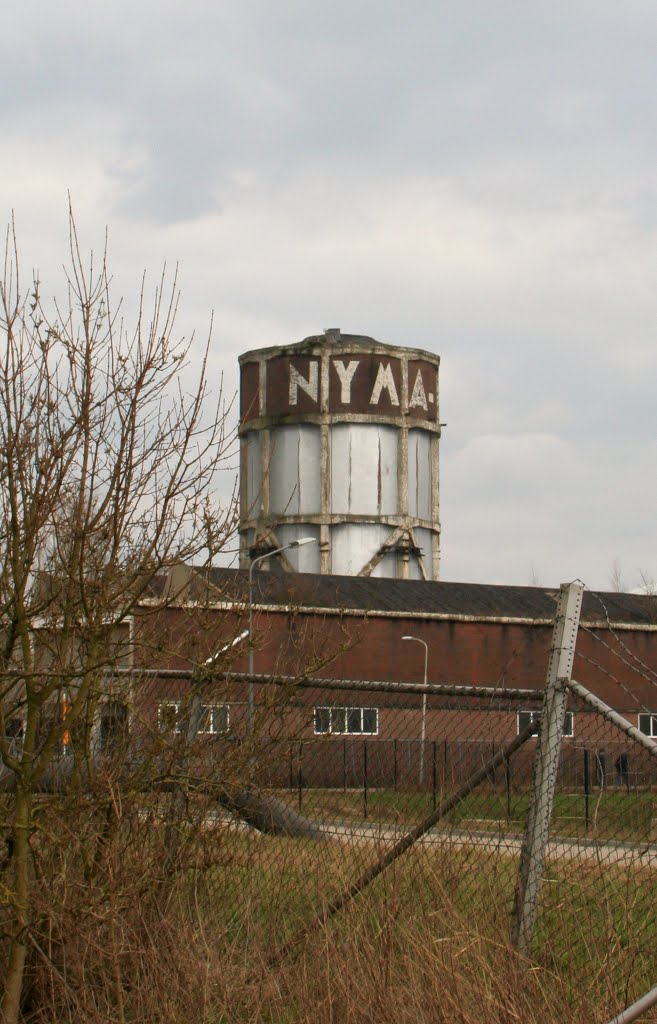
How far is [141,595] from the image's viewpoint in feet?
21.4

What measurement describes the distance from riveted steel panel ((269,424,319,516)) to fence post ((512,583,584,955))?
46893 millimetres

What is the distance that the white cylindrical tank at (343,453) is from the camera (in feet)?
175

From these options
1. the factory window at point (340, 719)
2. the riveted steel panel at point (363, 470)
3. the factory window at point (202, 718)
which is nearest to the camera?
the factory window at point (202, 718)

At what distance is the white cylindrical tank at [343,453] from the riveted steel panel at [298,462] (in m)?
0.04

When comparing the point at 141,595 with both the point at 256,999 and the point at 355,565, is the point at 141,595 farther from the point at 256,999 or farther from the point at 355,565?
the point at 355,565

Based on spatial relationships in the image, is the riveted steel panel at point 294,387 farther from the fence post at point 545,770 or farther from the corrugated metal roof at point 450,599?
the fence post at point 545,770

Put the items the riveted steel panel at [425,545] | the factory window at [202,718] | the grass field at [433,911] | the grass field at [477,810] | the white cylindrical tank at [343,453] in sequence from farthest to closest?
the riveted steel panel at [425,545] → the white cylindrical tank at [343,453] → the factory window at [202,718] → the grass field at [477,810] → the grass field at [433,911]

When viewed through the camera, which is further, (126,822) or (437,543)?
(437,543)

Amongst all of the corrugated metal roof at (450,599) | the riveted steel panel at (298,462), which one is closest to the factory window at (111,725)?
the corrugated metal roof at (450,599)

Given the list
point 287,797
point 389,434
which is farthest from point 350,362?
point 287,797

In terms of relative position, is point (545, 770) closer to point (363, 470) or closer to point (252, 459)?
point (363, 470)

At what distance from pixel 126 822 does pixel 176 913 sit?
1.78 ft

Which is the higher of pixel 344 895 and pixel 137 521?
pixel 137 521

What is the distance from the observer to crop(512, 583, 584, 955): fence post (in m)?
5.91
